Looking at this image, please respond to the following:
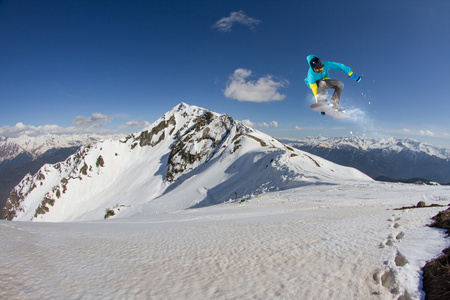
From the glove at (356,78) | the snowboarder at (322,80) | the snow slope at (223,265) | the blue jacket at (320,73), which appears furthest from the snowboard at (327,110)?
the snow slope at (223,265)

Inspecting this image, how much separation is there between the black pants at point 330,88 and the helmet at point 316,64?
3.42 ft

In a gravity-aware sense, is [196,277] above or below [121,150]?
below

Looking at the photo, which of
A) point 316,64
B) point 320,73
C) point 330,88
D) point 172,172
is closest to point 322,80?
point 320,73

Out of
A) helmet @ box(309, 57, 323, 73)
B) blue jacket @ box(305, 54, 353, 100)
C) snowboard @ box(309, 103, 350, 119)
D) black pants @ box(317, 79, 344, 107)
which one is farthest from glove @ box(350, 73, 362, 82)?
snowboard @ box(309, 103, 350, 119)

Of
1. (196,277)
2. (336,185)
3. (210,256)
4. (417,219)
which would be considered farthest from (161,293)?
(336,185)

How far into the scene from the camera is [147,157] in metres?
147

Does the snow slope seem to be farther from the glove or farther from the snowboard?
the snowboard

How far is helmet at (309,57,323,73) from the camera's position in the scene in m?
14.5

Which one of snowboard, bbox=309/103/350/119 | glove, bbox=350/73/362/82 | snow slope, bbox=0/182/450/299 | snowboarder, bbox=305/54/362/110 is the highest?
snowboarder, bbox=305/54/362/110

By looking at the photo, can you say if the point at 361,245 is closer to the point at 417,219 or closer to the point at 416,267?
the point at 416,267

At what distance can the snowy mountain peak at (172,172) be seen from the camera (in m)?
45.8

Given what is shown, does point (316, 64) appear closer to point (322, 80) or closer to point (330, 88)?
point (322, 80)

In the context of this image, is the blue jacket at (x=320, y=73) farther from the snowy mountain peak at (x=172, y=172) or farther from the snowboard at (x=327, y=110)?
the snowy mountain peak at (x=172, y=172)

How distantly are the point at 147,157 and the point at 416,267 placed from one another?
155 meters
